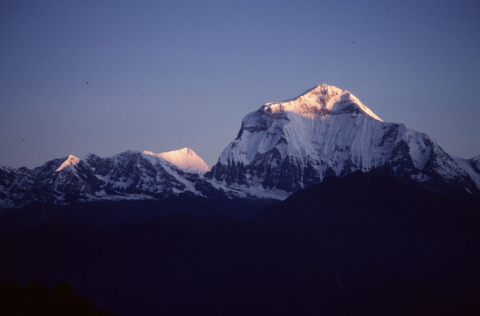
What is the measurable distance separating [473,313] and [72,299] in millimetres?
130817

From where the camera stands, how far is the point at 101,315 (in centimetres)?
9062

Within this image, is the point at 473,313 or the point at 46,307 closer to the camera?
the point at 46,307

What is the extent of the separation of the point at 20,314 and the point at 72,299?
8.15 metres

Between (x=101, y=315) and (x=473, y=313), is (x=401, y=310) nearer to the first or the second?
(x=473, y=313)

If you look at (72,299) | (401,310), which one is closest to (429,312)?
(401,310)

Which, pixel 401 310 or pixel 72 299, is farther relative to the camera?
pixel 401 310

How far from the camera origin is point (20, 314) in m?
88.6

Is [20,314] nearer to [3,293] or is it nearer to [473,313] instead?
[3,293]

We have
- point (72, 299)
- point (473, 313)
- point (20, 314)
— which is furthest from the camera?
point (473, 313)

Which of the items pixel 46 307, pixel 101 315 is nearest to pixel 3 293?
pixel 46 307

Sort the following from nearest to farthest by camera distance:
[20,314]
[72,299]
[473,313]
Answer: [20,314]
[72,299]
[473,313]

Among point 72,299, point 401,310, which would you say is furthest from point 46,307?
point 401,310

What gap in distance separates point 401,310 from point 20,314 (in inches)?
5234

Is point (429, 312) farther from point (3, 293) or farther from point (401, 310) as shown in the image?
point (3, 293)
